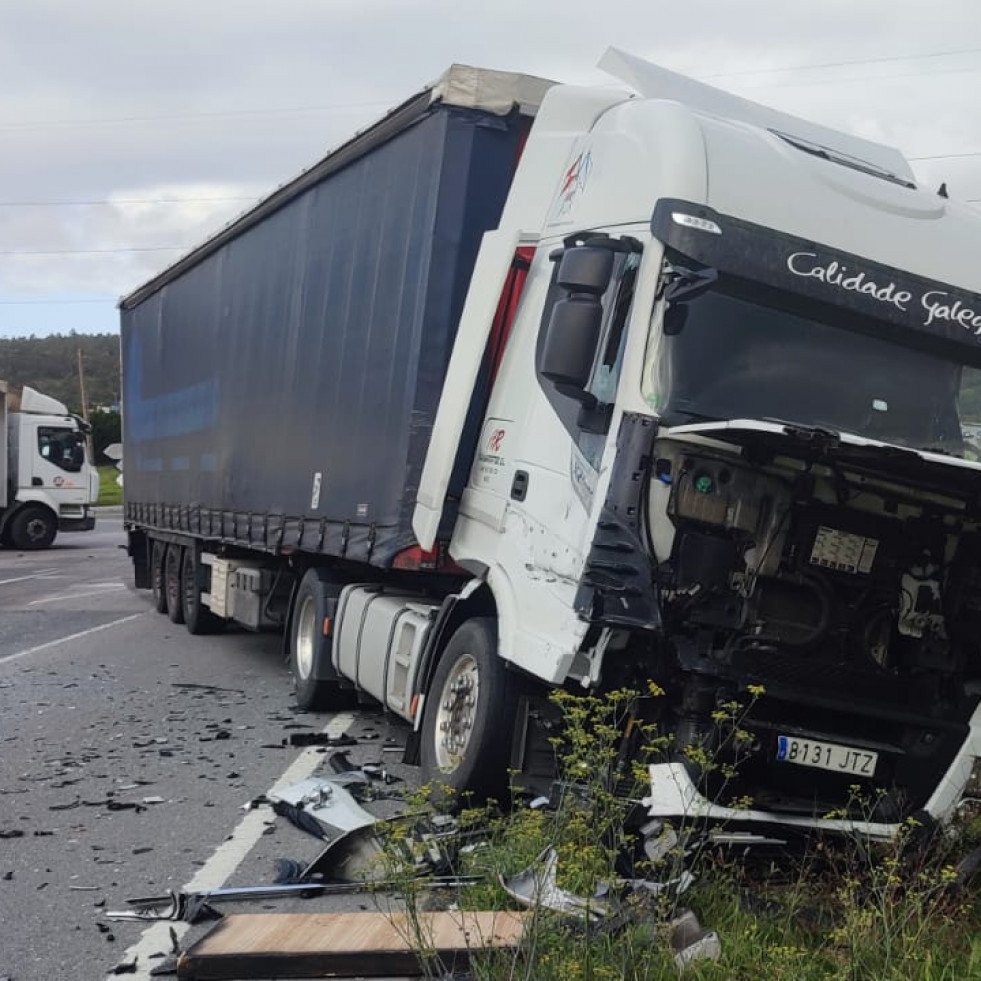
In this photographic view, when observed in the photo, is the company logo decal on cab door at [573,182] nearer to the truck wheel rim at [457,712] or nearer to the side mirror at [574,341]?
the side mirror at [574,341]

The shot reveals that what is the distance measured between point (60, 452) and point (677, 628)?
26.6m

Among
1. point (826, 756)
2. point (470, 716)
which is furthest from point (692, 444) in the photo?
point (470, 716)

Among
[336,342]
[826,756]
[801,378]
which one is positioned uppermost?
[336,342]

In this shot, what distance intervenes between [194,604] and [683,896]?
33.6 feet

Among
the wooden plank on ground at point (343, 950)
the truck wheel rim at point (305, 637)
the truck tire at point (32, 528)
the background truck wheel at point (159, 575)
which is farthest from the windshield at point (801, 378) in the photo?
the truck tire at point (32, 528)

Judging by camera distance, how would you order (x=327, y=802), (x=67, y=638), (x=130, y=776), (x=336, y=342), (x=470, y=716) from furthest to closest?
(x=67, y=638) < (x=336, y=342) < (x=130, y=776) < (x=327, y=802) < (x=470, y=716)

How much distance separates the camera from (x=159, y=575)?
16.0 meters

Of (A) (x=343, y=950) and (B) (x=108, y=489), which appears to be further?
→ (B) (x=108, y=489)

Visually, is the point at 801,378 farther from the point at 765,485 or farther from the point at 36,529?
the point at 36,529

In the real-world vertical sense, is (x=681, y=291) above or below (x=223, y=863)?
above

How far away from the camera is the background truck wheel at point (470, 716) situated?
5652mm

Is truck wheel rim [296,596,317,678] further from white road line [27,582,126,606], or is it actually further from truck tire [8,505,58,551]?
truck tire [8,505,58,551]

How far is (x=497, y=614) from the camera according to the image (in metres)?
6.02

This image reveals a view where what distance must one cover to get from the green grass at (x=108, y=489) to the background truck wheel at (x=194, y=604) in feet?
128
